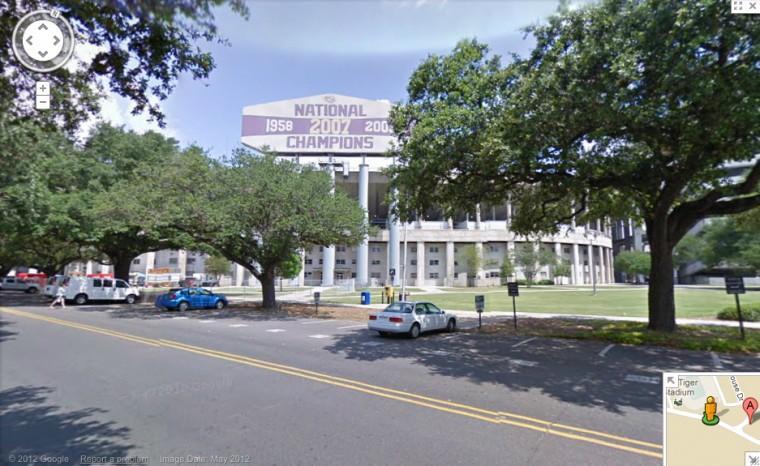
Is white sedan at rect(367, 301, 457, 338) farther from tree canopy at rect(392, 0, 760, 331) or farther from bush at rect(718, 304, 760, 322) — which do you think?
bush at rect(718, 304, 760, 322)

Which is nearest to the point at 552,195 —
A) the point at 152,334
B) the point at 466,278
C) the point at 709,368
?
the point at 709,368

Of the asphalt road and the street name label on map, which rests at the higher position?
the street name label on map

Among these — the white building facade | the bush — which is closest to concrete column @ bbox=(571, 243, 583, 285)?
the white building facade

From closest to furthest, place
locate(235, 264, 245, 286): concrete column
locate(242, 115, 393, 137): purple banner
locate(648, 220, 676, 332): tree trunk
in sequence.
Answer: locate(648, 220, 676, 332): tree trunk < locate(242, 115, 393, 137): purple banner < locate(235, 264, 245, 286): concrete column

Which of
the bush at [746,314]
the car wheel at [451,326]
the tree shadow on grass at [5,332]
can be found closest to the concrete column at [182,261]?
the tree shadow on grass at [5,332]

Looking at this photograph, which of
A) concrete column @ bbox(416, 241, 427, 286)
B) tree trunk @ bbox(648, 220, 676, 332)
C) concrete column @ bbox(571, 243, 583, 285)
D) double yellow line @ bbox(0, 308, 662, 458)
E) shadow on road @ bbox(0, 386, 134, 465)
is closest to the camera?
shadow on road @ bbox(0, 386, 134, 465)

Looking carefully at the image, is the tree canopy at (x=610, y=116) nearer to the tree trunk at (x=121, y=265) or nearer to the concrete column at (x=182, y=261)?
the tree trunk at (x=121, y=265)

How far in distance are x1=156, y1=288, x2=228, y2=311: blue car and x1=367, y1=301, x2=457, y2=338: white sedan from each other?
49.0 ft

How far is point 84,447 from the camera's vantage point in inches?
185

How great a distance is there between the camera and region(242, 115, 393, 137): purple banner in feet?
227

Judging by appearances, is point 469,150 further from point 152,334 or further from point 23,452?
point 152,334

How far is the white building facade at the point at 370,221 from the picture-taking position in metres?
68.9

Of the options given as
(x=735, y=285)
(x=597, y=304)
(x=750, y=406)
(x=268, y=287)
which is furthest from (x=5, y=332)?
(x=597, y=304)

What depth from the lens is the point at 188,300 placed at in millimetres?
24859
